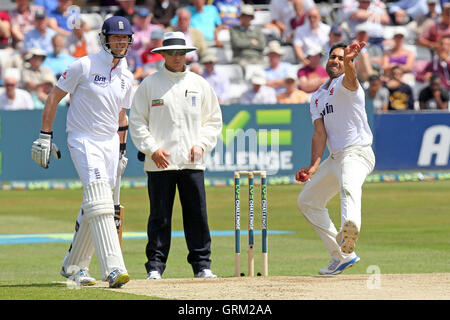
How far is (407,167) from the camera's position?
22094 mm

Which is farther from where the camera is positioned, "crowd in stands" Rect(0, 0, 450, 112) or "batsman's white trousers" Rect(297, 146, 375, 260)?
"crowd in stands" Rect(0, 0, 450, 112)

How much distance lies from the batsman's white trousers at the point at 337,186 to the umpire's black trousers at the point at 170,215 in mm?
996

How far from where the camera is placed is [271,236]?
14703mm

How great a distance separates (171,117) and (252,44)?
543 inches

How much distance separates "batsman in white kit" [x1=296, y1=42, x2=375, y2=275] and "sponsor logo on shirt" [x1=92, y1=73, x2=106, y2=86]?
2099 mm

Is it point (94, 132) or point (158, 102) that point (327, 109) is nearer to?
point (158, 102)

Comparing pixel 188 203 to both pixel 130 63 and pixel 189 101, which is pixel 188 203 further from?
pixel 130 63

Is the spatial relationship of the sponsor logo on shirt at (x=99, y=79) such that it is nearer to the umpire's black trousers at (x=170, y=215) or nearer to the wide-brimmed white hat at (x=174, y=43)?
the wide-brimmed white hat at (x=174, y=43)

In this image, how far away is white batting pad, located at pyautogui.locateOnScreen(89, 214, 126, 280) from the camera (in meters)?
8.93

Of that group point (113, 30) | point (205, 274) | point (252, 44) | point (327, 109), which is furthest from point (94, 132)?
point (252, 44)

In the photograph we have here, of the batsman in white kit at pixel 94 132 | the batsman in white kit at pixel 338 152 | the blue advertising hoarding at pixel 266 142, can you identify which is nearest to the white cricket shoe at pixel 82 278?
the batsman in white kit at pixel 94 132

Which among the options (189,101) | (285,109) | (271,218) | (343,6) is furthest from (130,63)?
(189,101)

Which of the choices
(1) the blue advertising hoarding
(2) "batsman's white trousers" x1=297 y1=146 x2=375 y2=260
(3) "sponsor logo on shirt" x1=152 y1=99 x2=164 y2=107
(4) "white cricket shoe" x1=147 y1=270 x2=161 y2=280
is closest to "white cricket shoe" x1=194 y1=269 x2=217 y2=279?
(4) "white cricket shoe" x1=147 y1=270 x2=161 y2=280

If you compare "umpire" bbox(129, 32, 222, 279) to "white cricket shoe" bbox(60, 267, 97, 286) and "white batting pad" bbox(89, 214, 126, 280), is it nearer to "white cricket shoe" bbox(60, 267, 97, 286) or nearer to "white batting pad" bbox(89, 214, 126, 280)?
"white cricket shoe" bbox(60, 267, 97, 286)
